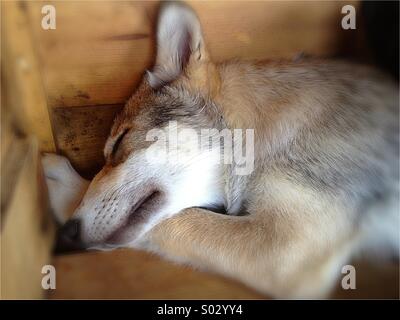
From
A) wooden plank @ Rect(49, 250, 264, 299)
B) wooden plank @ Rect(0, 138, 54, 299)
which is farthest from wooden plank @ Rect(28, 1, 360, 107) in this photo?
wooden plank @ Rect(49, 250, 264, 299)

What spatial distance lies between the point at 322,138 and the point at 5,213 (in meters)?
0.60

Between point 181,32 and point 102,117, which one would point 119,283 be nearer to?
point 102,117

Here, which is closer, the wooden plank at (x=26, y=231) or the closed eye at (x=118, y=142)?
the wooden plank at (x=26, y=231)

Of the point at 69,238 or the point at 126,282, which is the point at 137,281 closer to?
the point at 126,282

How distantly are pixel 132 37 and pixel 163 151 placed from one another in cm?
23

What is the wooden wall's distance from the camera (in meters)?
0.92

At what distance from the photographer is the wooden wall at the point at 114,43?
921 mm

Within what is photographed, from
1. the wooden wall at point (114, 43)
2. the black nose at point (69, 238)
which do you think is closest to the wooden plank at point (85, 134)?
the wooden wall at point (114, 43)

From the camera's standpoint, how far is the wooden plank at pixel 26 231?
34.1 inches

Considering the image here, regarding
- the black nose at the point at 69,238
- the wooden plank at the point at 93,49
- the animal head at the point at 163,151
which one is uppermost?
the wooden plank at the point at 93,49

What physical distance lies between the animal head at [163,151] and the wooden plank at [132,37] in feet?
0.10

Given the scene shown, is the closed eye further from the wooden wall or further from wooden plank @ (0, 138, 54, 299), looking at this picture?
wooden plank @ (0, 138, 54, 299)

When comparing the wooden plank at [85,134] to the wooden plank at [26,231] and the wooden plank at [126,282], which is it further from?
the wooden plank at [126,282]

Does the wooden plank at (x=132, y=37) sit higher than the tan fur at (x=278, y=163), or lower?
higher
